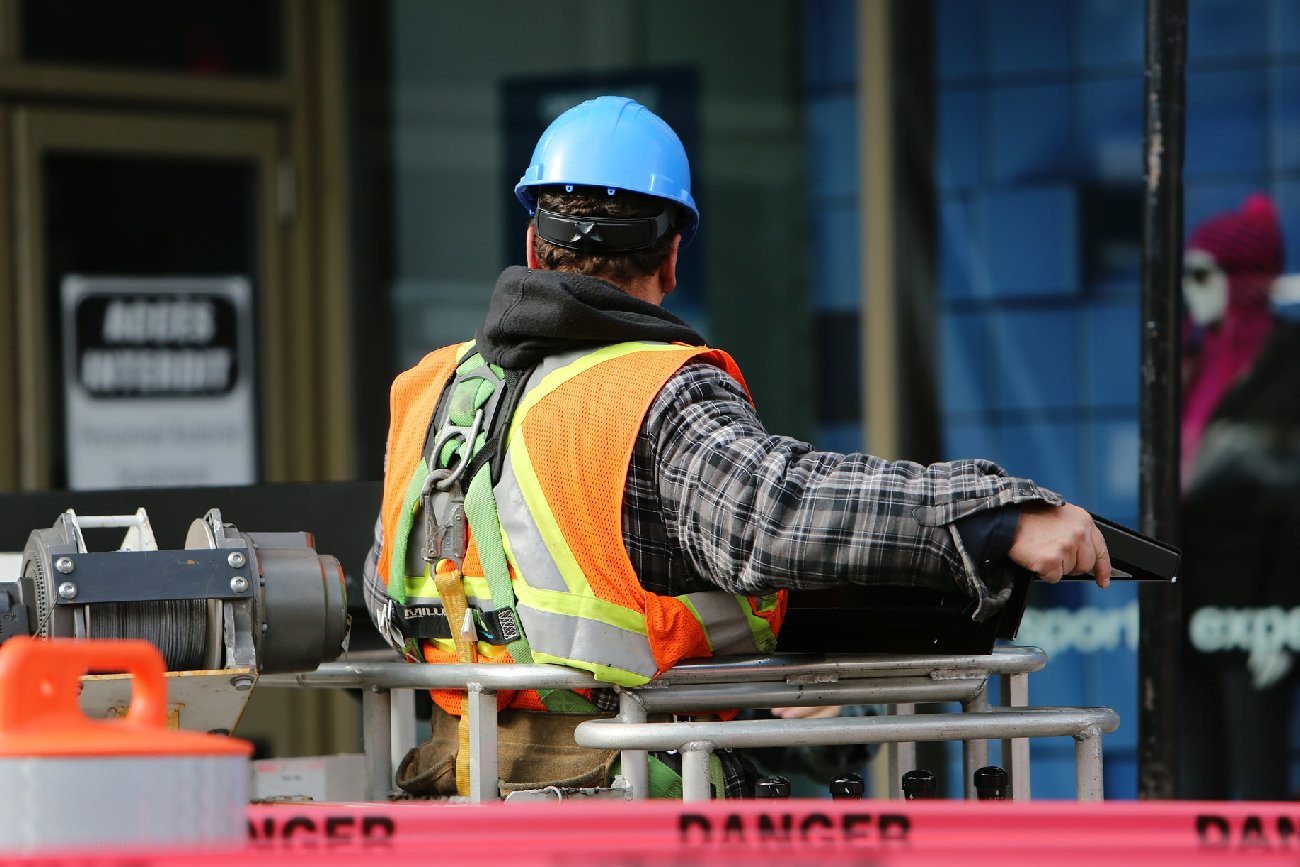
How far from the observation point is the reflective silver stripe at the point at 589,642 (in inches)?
115

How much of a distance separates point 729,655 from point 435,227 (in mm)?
4494

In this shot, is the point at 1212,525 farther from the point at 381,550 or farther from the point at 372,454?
the point at 381,550

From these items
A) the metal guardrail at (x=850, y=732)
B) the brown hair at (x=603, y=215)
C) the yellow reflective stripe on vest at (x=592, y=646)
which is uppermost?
the brown hair at (x=603, y=215)

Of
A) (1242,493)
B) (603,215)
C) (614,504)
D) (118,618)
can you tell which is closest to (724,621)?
(614,504)

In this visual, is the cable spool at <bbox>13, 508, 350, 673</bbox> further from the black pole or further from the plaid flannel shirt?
the black pole

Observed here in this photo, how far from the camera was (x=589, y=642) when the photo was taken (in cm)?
293

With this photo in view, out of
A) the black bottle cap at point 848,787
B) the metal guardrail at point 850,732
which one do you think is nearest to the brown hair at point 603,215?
the metal guardrail at point 850,732

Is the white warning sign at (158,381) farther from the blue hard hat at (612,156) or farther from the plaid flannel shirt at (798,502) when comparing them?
the plaid flannel shirt at (798,502)

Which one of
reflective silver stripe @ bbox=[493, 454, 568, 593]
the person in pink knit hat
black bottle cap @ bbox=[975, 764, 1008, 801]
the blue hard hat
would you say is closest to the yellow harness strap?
reflective silver stripe @ bbox=[493, 454, 568, 593]

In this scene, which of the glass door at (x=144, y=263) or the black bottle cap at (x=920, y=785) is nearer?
the black bottle cap at (x=920, y=785)

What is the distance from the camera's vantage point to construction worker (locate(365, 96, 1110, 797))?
9.10ft

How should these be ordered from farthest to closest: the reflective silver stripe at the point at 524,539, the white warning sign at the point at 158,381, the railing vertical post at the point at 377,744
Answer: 1. the white warning sign at the point at 158,381
2. the railing vertical post at the point at 377,744
3. the reflective silver stripe at the point at 524,539

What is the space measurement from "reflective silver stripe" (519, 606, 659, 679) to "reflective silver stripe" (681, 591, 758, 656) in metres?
0.13

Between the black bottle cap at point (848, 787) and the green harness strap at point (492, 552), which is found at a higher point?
the green harness strap at point (492, 552)
